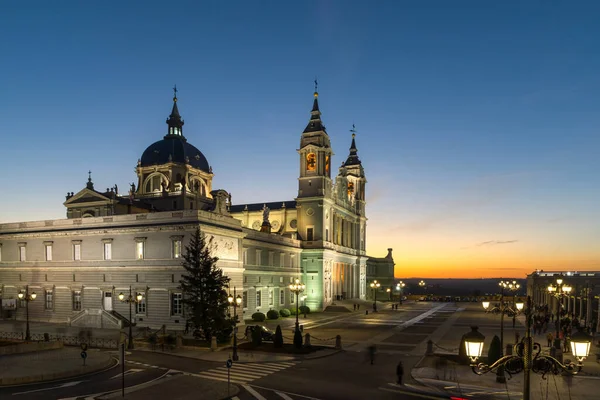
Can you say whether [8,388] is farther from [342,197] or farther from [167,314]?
[342,197]

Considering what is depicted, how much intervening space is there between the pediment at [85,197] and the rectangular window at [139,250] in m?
17.0

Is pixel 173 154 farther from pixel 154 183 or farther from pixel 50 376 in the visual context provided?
pixel 50 376

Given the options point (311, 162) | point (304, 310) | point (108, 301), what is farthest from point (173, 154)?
point (108, 301)

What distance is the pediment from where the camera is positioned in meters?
68.1

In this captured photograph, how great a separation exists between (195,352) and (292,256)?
144 feet

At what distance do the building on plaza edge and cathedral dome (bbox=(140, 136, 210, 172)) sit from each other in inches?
7.7

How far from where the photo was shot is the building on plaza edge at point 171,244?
52.5 meters

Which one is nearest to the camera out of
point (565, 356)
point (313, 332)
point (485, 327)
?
point (565, 356)

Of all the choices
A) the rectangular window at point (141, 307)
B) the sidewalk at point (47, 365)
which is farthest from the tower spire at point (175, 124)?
the sidewalk at point (47, 365)

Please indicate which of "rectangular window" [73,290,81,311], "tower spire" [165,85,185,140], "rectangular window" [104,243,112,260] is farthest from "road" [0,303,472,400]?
"tower spire" [165,85,185,140]

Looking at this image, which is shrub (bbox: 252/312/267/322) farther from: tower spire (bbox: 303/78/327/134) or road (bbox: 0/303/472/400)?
tower spire (bbox: 303/78/327/134)

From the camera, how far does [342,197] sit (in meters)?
98.7

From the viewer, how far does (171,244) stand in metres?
52.0

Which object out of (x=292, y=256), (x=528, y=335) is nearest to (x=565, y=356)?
(x=528, y=335)
